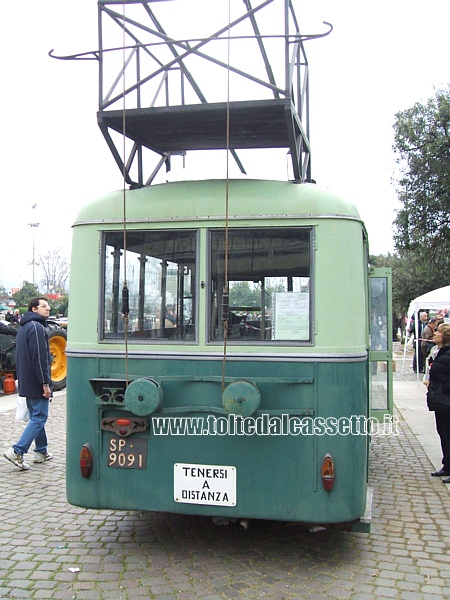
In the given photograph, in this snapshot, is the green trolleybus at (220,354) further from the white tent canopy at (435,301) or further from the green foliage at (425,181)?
the green foliage at (425,181)

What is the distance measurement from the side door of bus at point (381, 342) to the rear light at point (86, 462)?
3854 mm

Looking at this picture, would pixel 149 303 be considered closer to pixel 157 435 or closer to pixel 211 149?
pixel 157 435

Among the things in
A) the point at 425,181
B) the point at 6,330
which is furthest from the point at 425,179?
the point at 6,330

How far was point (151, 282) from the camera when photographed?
14.9 ft

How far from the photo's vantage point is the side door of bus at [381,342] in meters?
7.33

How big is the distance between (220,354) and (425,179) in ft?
57.4

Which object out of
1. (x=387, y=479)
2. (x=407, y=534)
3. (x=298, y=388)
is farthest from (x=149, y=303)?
(x=387, y=479)

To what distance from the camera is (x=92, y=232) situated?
4.54 meters

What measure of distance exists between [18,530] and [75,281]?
2.15 metres

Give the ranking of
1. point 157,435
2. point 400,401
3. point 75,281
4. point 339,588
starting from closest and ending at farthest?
1. point 339,588
2. point 157,435
3. point 75,281
4. point 400,401

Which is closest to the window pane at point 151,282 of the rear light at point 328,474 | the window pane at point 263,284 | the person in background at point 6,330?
the window pane at point 263,284

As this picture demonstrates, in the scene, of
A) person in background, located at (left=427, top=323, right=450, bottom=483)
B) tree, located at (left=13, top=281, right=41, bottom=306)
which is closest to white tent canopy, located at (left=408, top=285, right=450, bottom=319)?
person in background, located at (left=427, top=323, right=450, bottom=483)

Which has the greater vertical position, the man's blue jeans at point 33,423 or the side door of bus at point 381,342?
the side door of bus at point 381,342

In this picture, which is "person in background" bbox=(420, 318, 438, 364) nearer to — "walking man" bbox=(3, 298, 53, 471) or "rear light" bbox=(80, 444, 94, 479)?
"walking man" bbox=(3, 298, 53, 471)
